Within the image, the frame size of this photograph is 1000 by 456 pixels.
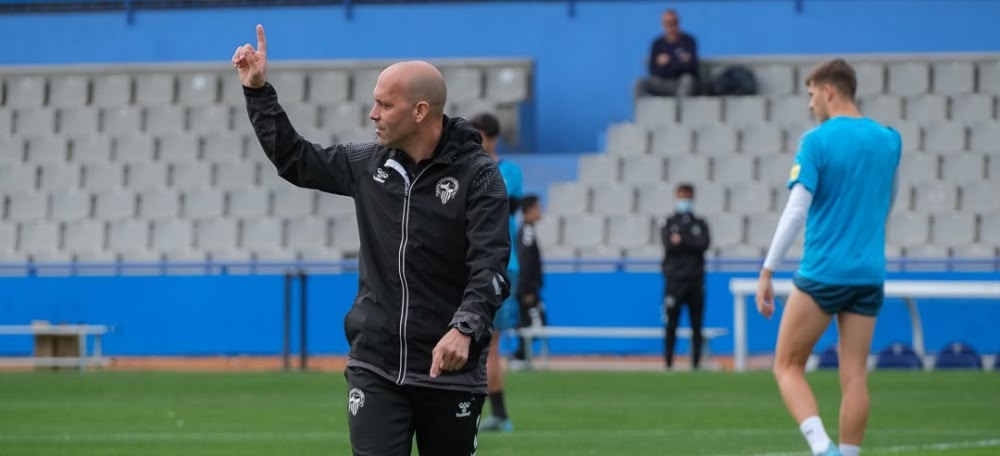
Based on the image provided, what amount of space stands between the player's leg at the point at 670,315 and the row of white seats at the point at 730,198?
3.53 metres

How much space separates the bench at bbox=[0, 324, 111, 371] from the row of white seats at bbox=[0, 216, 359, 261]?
2.56 m

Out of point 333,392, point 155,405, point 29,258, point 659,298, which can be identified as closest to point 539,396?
point 333,392

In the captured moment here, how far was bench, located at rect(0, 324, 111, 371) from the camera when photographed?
71.9 ft

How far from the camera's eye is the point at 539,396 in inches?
625

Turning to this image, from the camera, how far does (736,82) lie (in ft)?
81.9

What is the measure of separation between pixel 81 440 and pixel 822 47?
58.1 ft

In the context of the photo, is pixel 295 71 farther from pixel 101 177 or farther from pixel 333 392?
pixel 333 392

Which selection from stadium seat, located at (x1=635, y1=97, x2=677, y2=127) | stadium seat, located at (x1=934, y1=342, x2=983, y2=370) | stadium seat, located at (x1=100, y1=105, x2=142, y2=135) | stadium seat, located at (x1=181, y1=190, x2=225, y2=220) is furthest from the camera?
stadium seat, located at (x1=100, y1=105, x2=142, y2=135)

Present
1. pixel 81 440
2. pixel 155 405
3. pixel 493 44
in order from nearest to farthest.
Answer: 1. pixel 81 440
2. pixel 155 405
3. pixel 493 44

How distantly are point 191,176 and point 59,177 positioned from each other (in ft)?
7.17

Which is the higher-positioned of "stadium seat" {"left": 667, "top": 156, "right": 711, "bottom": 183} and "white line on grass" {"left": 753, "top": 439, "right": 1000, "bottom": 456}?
"stadium seat" {"left": 667, "top": 156, "right": 711, "bottom": 183}

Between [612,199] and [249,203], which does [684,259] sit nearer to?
[612,199]

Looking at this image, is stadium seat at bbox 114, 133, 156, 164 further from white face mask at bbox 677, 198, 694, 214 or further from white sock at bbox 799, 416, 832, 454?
A: white sock at bbox 799, 416, 832, 454

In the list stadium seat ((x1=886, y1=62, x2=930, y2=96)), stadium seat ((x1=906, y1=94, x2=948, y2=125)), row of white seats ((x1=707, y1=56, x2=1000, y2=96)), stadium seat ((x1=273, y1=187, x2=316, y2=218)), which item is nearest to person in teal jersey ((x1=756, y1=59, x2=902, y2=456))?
stadium seat ((x1=906, y1=94, x2=948, y2=125))
